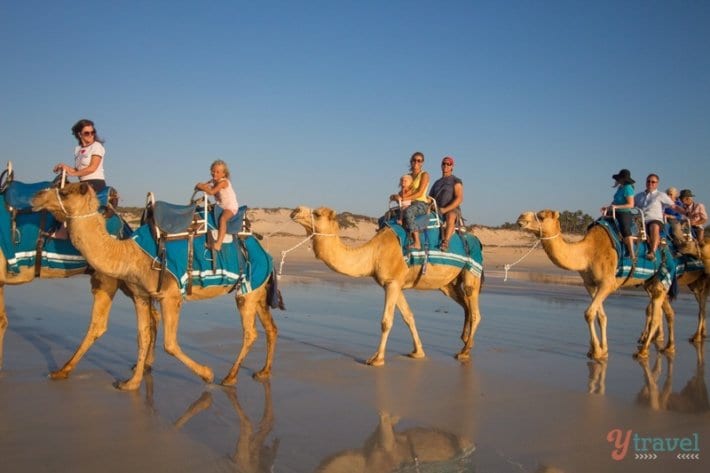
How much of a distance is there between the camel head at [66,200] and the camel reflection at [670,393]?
5.82 m

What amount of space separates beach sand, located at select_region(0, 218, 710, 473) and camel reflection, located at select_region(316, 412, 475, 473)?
2cm

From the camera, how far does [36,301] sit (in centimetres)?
1321

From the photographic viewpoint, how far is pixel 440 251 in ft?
29.3

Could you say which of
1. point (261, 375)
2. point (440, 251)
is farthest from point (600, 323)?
point (261, 375)

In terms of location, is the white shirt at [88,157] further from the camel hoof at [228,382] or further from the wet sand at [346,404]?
the camel hoof at [228,382]

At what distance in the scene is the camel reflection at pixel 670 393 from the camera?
629 centimetres

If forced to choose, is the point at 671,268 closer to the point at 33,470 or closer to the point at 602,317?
the point at 602,317

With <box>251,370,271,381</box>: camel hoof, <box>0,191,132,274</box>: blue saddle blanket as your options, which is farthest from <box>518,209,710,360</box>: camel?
<box>0,191,132,274</box>: blue saddle blanket

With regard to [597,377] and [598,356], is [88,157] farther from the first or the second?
[598,356]

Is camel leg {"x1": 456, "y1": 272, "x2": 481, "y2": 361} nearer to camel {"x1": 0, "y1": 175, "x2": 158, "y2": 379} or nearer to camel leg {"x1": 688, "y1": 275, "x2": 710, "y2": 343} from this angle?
camel leg {"x1": 688, "y1": 275, "x2": 710, "y2": 343}

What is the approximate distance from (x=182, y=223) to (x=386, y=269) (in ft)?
9.56

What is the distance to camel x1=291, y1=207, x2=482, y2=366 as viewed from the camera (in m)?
7.69

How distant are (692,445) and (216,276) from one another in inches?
185

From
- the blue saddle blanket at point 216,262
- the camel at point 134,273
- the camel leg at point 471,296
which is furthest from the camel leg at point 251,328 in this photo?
the camel leg at point 471,296
